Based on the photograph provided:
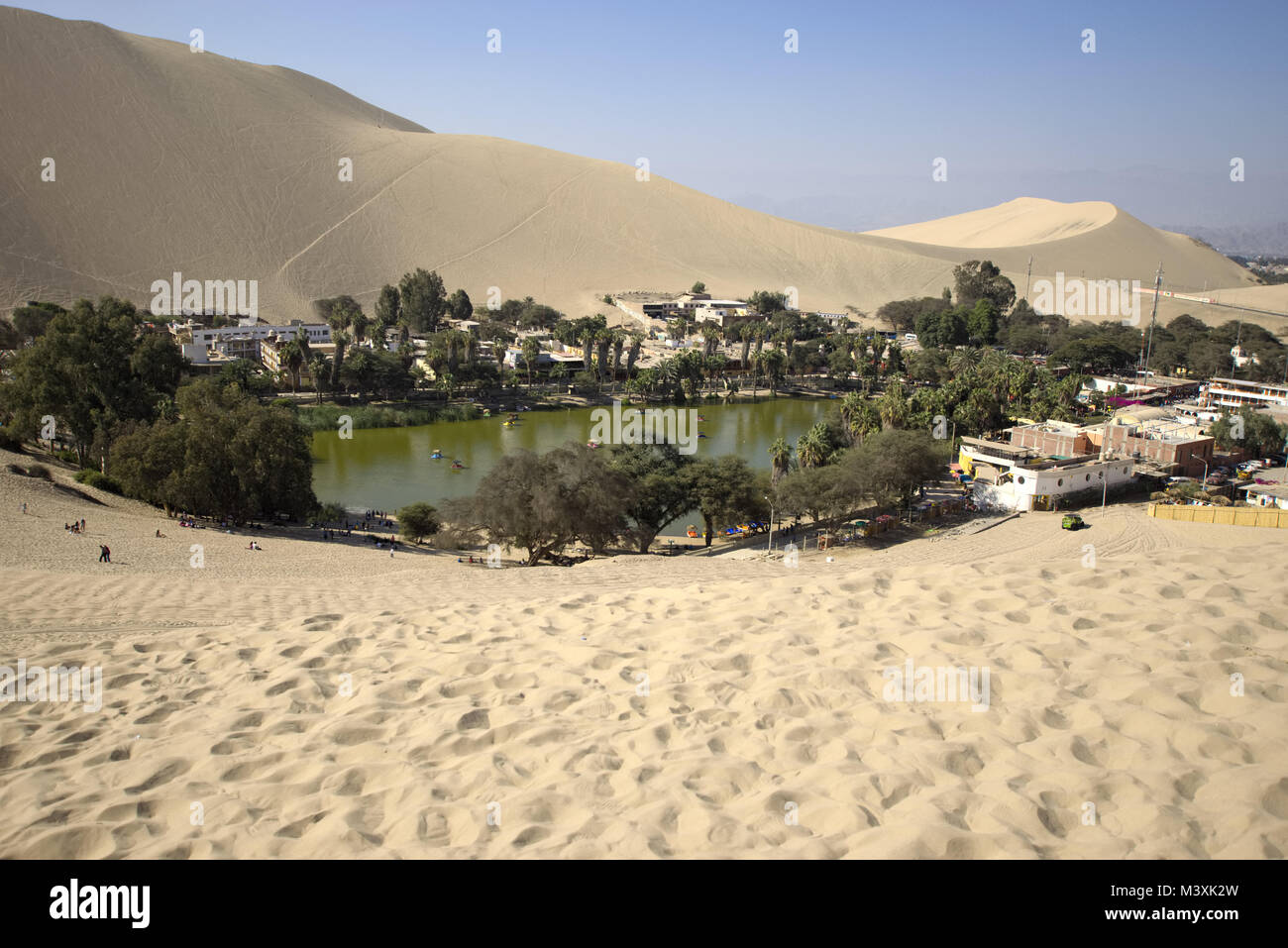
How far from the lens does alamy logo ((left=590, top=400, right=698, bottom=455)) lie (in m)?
46.2

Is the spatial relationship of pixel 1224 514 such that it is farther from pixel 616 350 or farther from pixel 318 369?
pixel 318 369

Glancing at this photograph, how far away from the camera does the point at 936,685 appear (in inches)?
241

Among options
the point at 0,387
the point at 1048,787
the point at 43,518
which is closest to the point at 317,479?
the point at 0,387

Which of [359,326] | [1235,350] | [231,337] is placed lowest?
[1235,350]

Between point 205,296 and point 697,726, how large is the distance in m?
89.4

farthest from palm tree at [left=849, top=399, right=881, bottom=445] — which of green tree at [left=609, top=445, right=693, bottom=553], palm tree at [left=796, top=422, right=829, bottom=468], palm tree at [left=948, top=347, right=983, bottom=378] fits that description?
palm tree at [left=948, top=347, right=983, bottom=378]

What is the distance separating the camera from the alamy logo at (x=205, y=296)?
254 feet

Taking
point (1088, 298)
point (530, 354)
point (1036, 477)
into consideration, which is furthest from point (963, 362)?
point (1088, 298)

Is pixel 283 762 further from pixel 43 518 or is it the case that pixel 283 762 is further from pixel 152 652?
pixel 43 518

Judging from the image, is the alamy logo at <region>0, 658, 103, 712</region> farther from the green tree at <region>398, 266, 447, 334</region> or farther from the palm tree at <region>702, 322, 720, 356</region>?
the green tree at <region>398, 266, 447, 334</region>

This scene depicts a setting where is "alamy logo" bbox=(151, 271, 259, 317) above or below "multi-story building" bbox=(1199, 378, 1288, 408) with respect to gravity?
above

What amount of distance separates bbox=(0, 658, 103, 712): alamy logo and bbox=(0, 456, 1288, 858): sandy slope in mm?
192

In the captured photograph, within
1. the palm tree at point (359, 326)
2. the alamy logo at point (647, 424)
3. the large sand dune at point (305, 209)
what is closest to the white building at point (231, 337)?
the palm tree at point (359, 326)
